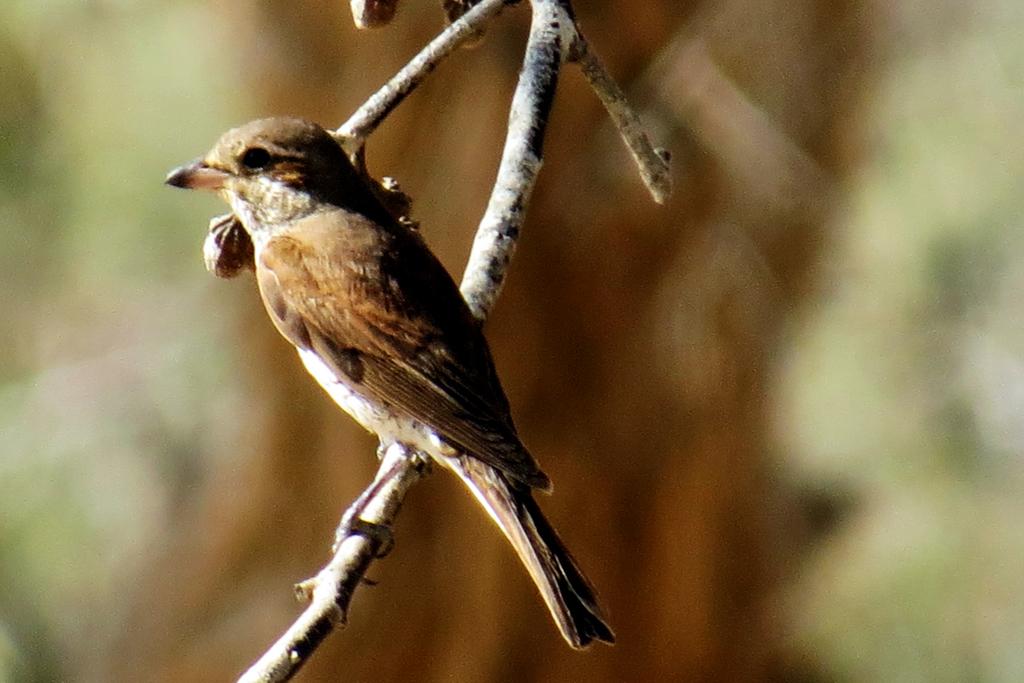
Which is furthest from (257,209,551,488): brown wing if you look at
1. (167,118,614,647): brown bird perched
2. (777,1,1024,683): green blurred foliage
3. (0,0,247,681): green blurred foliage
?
(777,1,1024,683): green blurred foliage

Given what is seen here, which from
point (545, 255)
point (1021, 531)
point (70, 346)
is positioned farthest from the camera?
point (1021, 531)

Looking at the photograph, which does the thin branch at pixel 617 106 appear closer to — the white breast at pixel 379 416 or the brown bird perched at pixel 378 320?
the brown bird perched at pixel 378 320

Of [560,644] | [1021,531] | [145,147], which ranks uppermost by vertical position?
[145,147]

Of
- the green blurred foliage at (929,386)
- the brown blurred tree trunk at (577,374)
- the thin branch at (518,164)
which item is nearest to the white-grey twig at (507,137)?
the thin branch at (518,164)

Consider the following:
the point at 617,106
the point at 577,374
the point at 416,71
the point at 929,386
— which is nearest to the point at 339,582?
the point at 416,71

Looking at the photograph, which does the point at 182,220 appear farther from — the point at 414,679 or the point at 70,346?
the point at 414,679

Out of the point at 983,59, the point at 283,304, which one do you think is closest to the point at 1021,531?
the point at 983,59

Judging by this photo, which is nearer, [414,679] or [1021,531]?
[414,679]
